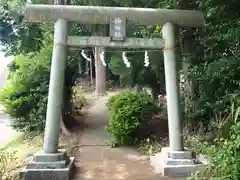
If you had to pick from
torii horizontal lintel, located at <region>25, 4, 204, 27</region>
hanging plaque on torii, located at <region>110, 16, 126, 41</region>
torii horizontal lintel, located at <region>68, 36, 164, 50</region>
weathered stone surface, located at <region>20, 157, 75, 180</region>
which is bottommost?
weathered stone surface, located at <region>20, 157, 75, 180</region>

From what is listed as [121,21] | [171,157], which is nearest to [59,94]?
[121,21]

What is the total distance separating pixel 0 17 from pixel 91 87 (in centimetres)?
1025

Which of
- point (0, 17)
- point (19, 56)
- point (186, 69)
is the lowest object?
point (186, 69)

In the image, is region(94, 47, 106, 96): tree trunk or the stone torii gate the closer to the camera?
the stone torii gate

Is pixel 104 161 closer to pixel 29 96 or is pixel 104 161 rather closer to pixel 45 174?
pixel 45 174

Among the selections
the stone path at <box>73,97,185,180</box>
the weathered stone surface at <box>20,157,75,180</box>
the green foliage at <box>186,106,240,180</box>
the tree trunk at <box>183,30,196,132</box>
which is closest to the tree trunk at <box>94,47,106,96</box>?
the stone path at <box>73,97,185,180</box>

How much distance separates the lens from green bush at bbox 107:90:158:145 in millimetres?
7738

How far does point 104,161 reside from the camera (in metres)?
6.71

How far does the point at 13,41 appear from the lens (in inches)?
374

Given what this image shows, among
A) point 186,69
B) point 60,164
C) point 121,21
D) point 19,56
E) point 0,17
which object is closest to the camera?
point 60,164

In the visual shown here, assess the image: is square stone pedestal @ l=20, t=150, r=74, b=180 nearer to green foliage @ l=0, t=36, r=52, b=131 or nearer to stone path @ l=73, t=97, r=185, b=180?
stone path @ l=73, t=97, r=185, b=180

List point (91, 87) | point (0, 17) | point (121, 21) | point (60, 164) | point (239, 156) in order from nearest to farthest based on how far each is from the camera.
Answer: point (239, 156), point (60, 164), point (121, 21), point (0, 17), point (91, 87)

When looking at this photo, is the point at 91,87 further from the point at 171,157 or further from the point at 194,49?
the point at 171,157

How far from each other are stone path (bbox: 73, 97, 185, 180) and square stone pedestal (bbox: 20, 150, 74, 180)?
320mm
